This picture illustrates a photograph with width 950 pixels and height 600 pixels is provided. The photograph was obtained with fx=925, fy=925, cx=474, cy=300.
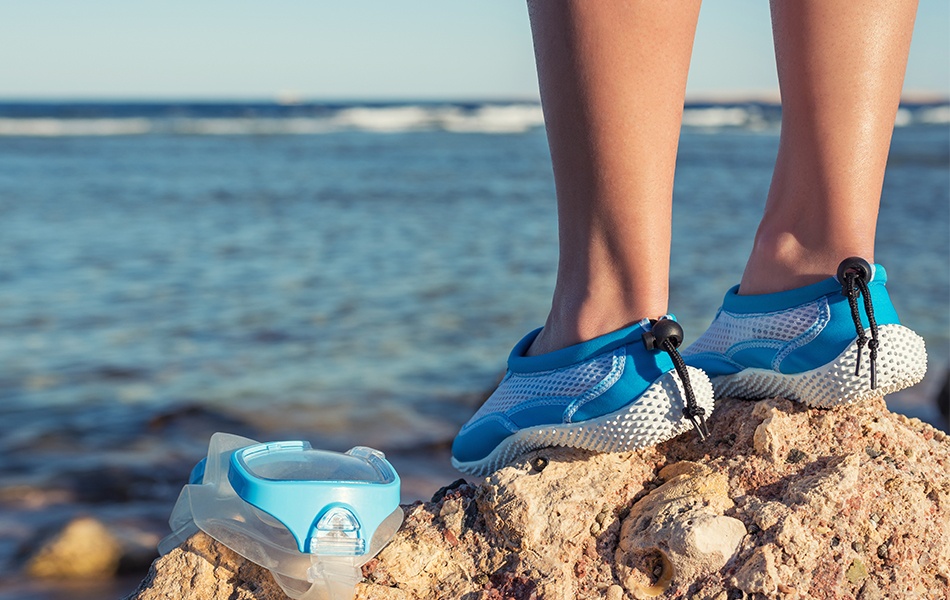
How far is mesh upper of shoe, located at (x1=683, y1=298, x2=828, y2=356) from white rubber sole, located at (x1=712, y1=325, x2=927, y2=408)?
68 millimetres

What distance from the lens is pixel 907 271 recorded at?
6605mm

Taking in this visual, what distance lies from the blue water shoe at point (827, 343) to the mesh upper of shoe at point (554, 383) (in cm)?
29

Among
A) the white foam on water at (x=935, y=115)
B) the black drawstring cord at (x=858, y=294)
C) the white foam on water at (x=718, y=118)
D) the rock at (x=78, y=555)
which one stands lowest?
the white foam on water at (x=935, y=115)

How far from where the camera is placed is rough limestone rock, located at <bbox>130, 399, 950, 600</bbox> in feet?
4.61

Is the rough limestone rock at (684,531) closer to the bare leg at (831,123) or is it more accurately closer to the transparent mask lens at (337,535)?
the transparent mask lens at (337,535)

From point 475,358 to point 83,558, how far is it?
245 cm

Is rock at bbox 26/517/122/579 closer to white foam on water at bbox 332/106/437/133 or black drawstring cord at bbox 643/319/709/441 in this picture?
black drawstring cord at bbox 643/319/709/441

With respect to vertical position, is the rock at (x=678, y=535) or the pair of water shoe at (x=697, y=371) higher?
the pair of water shoe at (x=697, y=371)

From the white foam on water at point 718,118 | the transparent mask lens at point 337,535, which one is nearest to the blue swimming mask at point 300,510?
the transparent mask lens at point 337,535

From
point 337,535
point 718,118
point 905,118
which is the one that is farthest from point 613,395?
point 905,118

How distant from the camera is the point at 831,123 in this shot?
1.56 m

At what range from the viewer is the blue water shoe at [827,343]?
1.52 metres

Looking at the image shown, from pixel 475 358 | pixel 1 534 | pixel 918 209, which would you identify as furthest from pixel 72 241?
pixel 918 209

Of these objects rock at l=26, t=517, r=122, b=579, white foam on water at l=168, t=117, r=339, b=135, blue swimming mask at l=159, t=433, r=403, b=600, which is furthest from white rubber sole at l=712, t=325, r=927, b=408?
white foam on water at l=168, t=117, r=339, b=135
